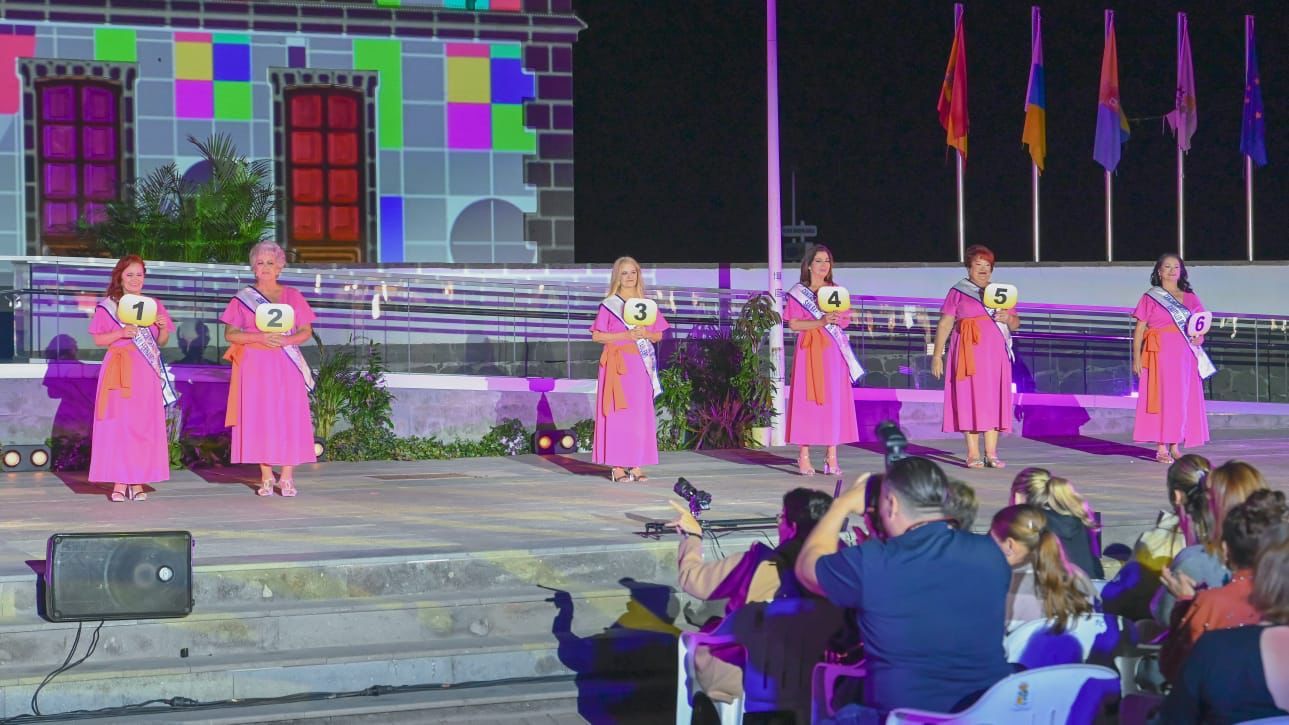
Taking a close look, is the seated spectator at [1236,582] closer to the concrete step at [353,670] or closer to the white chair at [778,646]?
the white chair at [778,646]

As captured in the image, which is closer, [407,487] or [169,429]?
[407,487]

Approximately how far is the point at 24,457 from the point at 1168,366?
828 cm

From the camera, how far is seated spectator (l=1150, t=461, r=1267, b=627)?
5.15 metres

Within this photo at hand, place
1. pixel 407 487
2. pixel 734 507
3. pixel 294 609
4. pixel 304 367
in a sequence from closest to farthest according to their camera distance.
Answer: pixel 294 609
pixel 734 507
pixel 304 367
pixel 407 487

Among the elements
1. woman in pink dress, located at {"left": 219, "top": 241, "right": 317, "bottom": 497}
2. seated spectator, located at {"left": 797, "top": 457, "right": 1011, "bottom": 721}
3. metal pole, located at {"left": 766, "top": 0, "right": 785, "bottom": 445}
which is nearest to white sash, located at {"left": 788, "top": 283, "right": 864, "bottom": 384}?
metal pole, located at {"left": 766, "top": 0, "right": 785, "bottom": 445}

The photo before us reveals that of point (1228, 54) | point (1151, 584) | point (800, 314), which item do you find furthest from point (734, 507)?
point (1228, 54)

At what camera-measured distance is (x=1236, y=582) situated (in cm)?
437

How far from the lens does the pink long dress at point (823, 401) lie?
11.2 m

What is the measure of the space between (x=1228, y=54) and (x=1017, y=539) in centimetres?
2342

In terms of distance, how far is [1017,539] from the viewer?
5344 mm

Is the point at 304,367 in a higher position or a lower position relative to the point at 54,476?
higher

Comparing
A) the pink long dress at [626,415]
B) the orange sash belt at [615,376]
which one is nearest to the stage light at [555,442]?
the pink long dress at [626,415]

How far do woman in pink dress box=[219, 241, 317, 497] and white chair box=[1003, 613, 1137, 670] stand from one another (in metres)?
5.99

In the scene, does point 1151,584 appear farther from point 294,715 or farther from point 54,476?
point 54,476
